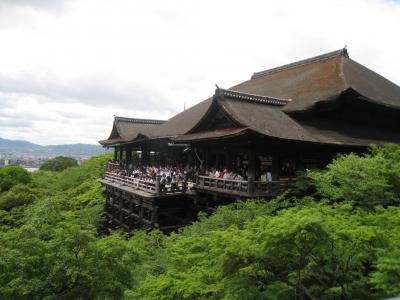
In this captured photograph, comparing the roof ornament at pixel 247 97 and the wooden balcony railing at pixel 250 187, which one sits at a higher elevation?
the roof ornament at pixel 247 97

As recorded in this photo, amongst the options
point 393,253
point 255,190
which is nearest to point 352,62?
point 255,190

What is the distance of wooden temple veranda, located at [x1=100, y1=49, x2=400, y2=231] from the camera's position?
16.0 meters

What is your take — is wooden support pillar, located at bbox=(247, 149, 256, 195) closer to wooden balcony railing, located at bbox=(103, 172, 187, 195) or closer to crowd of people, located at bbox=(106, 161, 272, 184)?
crowd of people, located at bbox=(106, 161, 272, 184)

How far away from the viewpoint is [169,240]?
13484mm

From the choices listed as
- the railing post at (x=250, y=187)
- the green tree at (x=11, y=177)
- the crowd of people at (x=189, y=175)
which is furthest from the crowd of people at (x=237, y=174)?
the green tree at (x=11, y=177)

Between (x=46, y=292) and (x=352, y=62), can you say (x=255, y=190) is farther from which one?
(x=352, y=62)

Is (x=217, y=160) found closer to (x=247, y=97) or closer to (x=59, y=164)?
(x=247, y=97)

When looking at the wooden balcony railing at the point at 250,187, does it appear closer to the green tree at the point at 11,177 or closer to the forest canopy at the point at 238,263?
the forest canopy at the point at 238,263

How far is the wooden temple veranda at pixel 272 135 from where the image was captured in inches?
630

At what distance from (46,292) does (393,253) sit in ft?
23.2

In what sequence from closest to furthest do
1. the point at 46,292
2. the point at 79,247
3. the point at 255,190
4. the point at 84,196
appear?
the point at 46,292 < the point at 79,247 < the point at 255,190 < the point at 84,196

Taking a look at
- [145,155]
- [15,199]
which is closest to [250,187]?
[145,155]

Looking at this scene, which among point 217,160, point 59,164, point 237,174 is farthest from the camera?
point 59,164

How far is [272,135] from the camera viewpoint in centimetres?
1482
